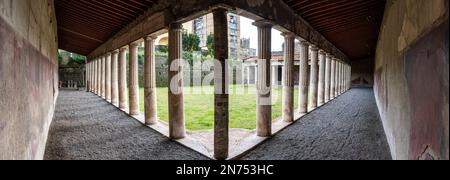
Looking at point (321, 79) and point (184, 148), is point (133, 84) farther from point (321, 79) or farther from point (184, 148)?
point (321, 79)

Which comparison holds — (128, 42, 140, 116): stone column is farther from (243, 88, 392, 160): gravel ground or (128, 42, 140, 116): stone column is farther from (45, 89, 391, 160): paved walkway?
(243, 88, 392, 160): gravel ground

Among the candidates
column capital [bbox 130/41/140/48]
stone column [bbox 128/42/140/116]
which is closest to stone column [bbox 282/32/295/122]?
column capital [bbox 130/41/140/48]

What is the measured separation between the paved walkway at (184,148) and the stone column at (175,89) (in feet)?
1.13

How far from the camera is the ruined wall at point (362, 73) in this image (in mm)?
28938

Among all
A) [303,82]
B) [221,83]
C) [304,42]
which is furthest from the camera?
[303,82]

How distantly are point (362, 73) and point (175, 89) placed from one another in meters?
29.7

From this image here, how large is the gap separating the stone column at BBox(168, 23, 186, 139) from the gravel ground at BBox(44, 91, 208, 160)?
34 centimetres

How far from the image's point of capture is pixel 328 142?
17.4 ft

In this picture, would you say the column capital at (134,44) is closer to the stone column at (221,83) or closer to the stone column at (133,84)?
the stone column at (133,84)

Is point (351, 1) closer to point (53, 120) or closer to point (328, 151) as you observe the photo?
point (328, 151)

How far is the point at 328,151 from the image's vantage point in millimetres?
4695

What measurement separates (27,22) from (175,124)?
10.9 feet

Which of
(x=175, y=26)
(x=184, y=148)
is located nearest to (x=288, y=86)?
(x=175, y=26)

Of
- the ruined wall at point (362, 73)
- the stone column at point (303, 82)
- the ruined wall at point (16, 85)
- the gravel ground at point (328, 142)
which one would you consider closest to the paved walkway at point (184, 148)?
the gravel ground at point (328, 142)
